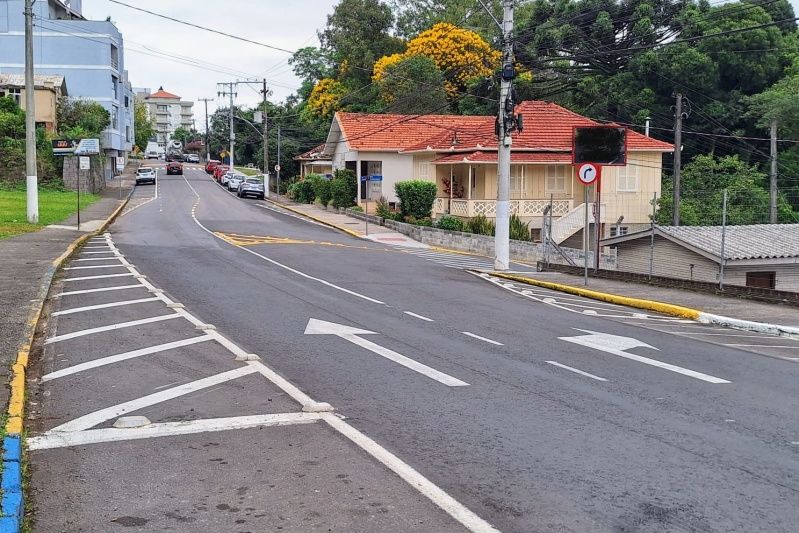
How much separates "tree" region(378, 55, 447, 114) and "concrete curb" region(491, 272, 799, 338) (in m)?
46.5

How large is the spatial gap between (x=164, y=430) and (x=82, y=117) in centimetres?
6044

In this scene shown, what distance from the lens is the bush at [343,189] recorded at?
53375 mm

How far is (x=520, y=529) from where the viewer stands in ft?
17.9

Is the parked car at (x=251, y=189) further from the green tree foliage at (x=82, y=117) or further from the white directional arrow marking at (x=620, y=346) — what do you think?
the white directional arrow marking at (x=620, y=346)

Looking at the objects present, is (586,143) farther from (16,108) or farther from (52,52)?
(52,52)

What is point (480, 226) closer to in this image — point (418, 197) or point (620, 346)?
point (418, 197)

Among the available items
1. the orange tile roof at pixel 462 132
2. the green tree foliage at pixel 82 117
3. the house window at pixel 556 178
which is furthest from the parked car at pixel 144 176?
the house window at pixel 556 178

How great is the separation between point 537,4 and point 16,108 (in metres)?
35.8

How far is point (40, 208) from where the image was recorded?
38375mm

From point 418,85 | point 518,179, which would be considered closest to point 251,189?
point 418,85

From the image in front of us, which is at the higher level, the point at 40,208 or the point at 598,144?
the point at 598,144

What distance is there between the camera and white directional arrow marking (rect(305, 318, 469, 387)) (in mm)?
9805

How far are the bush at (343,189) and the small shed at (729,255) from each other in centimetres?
2712

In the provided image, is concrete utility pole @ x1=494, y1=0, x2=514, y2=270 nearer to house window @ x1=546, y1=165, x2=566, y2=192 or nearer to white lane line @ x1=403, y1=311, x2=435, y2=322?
white lane line @ x1=403, y1=311, x2=435, y2=322
